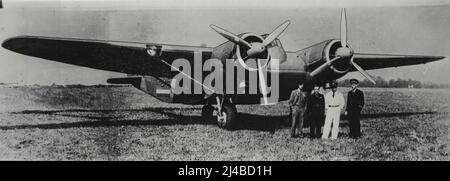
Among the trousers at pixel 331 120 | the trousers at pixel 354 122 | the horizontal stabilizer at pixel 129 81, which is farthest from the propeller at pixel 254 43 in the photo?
the horizontal stabilizer at pixel 129 81

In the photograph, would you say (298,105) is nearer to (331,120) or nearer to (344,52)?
(331,120)

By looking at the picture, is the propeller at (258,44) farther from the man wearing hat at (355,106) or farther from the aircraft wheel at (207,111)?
the aircraft wheel at (207,111)

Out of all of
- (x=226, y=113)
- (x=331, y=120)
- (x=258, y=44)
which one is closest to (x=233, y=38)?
(x=258, y=44)

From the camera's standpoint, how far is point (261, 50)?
9453mm

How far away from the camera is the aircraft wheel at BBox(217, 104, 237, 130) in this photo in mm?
10609

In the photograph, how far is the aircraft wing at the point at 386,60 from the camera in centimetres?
1237

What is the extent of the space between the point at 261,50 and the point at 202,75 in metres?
2.24

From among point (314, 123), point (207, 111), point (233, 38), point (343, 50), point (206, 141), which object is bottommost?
point (206, 141)

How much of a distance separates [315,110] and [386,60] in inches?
205

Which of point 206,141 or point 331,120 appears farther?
point 331,120

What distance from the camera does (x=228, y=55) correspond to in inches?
387

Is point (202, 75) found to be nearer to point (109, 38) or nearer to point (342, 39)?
point (109, 38)

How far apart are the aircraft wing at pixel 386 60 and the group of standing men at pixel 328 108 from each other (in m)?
3.14

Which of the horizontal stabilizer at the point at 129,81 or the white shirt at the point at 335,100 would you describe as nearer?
the white shirt at the point at 335,100
